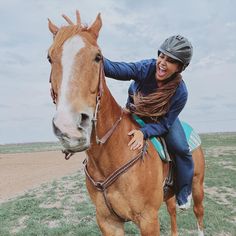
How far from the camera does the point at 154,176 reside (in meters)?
3.81

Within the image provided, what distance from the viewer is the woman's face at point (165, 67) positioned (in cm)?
400

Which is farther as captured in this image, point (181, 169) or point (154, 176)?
point (181, 169)

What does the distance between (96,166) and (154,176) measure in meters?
0.68

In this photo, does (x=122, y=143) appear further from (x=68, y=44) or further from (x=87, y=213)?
(x=87, y=213)

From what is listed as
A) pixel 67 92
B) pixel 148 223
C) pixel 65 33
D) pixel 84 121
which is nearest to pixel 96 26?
pixel 65 33

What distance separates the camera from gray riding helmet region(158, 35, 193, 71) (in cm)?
396

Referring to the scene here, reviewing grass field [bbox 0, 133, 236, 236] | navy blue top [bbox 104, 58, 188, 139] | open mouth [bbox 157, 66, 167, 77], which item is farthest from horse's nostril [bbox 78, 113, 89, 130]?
grass field [bbox 0, 133, 236, 236]

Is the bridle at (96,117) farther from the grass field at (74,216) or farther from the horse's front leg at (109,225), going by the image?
the grass field at (74,216)

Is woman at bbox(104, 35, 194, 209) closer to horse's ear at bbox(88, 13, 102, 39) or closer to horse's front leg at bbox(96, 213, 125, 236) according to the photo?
horse's ear at bbox(88, 13, 102, 39)

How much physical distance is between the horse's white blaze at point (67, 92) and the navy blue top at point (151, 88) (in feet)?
3.58

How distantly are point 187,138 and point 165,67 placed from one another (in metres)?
1.81

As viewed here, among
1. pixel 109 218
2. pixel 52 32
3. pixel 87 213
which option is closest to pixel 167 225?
pixel 87 213

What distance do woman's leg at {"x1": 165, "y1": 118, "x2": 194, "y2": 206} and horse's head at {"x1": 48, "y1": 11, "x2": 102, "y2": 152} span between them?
1.75 m

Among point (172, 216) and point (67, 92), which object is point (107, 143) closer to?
point (67, 92)
